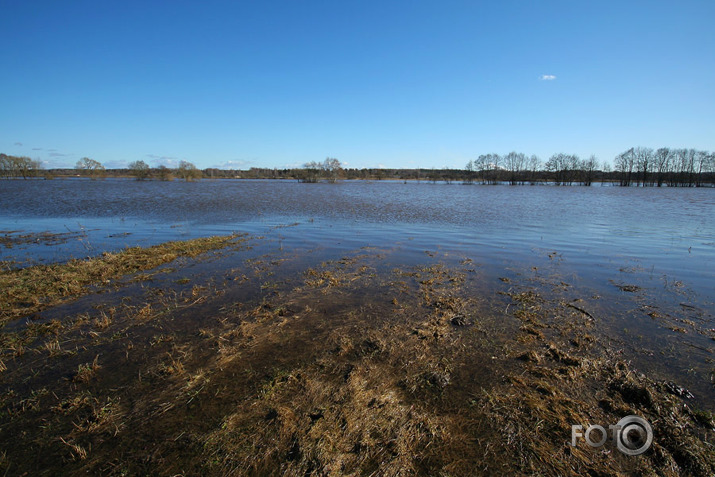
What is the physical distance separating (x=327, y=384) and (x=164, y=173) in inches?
4055

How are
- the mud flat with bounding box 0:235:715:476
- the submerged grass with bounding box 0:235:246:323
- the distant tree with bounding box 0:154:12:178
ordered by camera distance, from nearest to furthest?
the mud flat with bounding box 0:235:715:476
the submerged grass with bounding box 0:235:246:323
the distant tree with bounding box 0:154:12:178

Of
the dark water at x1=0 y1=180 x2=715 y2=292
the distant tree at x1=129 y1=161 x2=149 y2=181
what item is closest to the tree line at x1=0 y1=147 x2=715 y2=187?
the distant tree at x1=129 y1=161 x2=149 y2=181

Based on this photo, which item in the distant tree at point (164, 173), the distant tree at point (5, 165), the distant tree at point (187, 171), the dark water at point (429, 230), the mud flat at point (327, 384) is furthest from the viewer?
the distant tree at point (187, 171)

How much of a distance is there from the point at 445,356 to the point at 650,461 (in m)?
2.56

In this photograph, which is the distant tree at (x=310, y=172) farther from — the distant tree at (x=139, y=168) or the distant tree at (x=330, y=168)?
the distant tree at (x=139, y=168)

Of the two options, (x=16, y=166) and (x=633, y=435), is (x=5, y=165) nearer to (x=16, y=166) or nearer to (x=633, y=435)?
(x=16, y=166)

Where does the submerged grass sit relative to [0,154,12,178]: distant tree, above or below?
below

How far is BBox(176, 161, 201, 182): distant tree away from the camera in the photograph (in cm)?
9062

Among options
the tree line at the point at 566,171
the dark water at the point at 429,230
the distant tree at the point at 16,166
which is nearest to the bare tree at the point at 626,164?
the tree line at the point at 566,171

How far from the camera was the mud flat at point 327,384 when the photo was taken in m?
3.13

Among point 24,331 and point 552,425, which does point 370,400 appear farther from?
point 24,331

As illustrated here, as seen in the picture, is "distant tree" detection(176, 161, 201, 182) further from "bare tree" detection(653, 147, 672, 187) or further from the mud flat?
"bare tree" detection(653, 147, 672, 187)

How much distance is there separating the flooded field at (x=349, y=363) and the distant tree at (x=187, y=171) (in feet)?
300

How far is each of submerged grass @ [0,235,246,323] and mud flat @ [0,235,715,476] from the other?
0.09 meters
